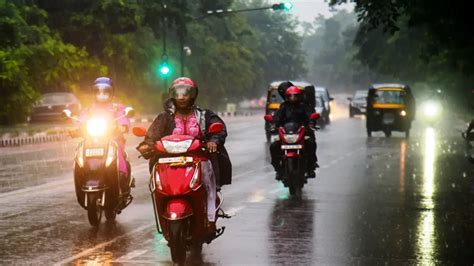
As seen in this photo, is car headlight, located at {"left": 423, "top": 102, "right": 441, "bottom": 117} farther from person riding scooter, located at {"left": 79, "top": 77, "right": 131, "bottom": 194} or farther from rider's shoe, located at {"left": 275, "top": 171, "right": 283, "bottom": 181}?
person riding scooter, located at {"left": 79, "top": 77, "right": 131, "bottom": 194}

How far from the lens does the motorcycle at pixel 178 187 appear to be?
9.64m

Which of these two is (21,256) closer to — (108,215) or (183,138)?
(183,138)

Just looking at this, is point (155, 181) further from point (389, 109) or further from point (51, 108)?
point (51, 108)

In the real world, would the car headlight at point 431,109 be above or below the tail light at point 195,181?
below

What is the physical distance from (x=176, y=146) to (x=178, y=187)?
0.36 meters

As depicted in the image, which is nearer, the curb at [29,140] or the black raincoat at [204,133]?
the black raincoat at [204,133]

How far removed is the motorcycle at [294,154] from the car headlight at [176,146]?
7.35 m

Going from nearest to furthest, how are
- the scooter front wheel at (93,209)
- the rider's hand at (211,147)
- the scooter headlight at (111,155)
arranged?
the rider's hand at (211,147) → the scooter front wheel at (93,209) → the scooter headlight at (111,155)

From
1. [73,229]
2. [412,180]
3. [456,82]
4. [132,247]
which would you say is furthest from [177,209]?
[456,82]

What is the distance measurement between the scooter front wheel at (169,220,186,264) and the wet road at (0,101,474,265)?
25 cm

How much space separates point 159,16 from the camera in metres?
60.1

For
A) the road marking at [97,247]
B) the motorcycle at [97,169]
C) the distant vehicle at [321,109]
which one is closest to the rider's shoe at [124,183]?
the motorcycle at [97,169]

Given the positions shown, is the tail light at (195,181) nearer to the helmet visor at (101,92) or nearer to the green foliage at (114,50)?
the helmet visor at (101,92)

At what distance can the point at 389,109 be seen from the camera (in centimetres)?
4016
